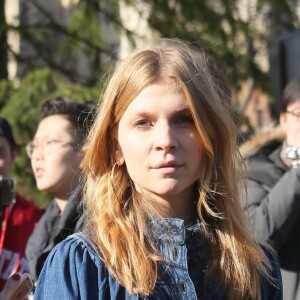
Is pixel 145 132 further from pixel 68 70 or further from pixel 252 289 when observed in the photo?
pixel 68 70

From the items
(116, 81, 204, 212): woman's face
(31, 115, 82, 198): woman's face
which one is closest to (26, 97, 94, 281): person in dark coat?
(31, 115, 82, 198): woman's face

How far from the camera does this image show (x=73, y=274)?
6.72 ft

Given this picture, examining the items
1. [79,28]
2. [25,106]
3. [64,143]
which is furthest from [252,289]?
[79,28]

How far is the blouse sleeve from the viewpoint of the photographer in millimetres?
2033

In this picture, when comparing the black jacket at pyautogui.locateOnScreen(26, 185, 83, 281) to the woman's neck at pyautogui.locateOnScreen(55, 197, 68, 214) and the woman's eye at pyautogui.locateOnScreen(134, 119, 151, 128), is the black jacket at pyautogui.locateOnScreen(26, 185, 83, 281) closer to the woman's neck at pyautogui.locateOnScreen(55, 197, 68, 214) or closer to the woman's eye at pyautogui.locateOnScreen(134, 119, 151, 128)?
the woman's neck at pyautogui.locateOnScreen(55, 197, 68, 214)

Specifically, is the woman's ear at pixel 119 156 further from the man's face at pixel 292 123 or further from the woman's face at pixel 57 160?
the man's face at pixel 292 123

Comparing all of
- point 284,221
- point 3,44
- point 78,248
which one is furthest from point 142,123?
point 3,44

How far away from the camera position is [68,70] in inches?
285

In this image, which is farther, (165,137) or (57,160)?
(57,160)

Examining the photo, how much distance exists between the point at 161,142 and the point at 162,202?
7.0 inches

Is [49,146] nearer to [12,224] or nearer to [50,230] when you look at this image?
[50,230]

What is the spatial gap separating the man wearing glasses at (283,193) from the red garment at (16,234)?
3.93 ft

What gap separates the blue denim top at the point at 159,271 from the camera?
204 centimetres

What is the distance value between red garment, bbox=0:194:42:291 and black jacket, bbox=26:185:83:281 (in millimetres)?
224
